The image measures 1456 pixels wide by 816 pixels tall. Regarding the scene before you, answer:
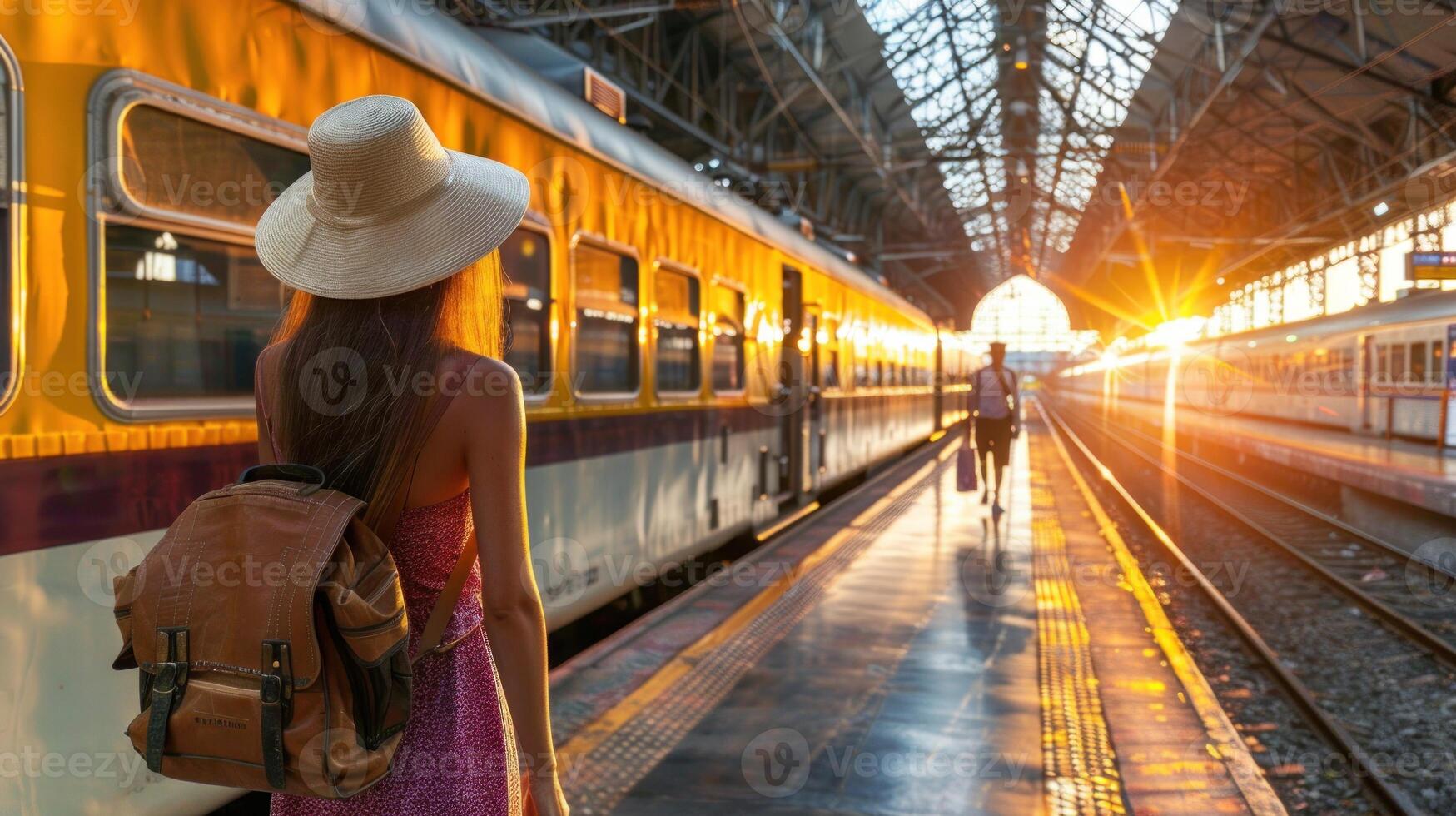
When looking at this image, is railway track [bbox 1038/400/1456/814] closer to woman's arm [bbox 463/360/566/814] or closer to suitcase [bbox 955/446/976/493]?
suitcase [bbox 955/446/976/493]

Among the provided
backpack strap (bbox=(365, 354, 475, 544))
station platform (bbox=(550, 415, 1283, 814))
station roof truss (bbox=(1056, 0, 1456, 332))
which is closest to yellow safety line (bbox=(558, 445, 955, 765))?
station platform (bbox=(550, 415, 1283, 814))

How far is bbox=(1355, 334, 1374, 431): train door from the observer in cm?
2052

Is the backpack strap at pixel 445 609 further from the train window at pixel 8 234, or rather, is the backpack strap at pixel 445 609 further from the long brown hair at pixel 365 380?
the train window at pixel 8 234

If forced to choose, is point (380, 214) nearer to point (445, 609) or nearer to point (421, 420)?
point (421, 420)

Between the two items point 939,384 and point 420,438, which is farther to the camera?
point 939,384

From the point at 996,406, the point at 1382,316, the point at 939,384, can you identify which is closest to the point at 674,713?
the point at 996,406

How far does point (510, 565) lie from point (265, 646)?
0.36m

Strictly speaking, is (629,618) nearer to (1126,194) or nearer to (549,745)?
(549,745)

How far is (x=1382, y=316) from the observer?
19.9 metres

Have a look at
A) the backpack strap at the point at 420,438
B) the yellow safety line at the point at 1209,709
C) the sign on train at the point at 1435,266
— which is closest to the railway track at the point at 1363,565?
the yellow safety line at the point at 1209,709

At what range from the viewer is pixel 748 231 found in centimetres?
852

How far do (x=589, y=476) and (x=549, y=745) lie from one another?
384cm

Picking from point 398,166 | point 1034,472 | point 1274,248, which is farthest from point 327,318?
point 1274,248

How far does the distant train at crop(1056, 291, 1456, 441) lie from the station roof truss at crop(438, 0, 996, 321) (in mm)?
8737
